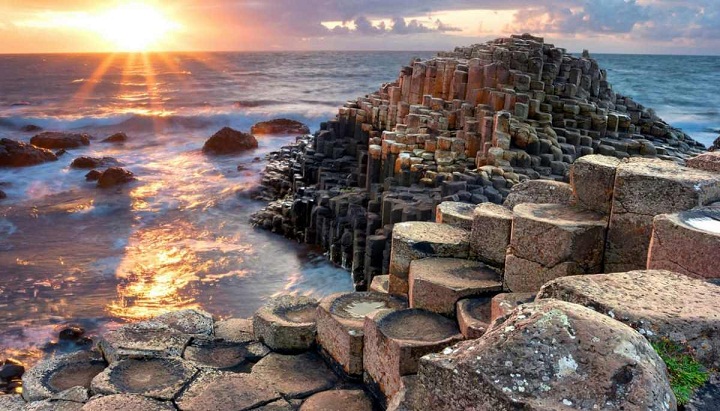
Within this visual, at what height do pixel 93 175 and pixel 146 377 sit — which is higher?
pixel 146 377

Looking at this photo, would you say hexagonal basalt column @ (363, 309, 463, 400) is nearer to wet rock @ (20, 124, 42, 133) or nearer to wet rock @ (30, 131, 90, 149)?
wet rock @ (30, 131, 90, 149)

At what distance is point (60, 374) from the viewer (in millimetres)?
5742

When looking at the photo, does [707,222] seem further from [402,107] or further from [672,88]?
[672,88]

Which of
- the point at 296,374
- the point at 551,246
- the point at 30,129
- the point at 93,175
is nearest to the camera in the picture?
the point at 551,246

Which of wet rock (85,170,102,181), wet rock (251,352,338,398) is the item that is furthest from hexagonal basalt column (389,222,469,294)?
wet rock (85,170,102,181)

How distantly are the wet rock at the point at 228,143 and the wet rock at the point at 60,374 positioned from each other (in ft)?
67.9

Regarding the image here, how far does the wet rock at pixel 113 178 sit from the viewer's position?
2002 cm

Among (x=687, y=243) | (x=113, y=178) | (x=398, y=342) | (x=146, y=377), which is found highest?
(x=687, y=243)

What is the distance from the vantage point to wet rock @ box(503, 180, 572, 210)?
5.65 m

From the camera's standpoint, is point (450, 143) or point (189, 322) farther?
point (450, 143)

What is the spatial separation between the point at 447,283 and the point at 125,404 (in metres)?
2.66

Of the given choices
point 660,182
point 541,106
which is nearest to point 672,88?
point 541,106

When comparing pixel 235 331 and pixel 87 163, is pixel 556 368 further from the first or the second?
pixel 87 163

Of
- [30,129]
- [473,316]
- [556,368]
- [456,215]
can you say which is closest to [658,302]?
[556,368]
